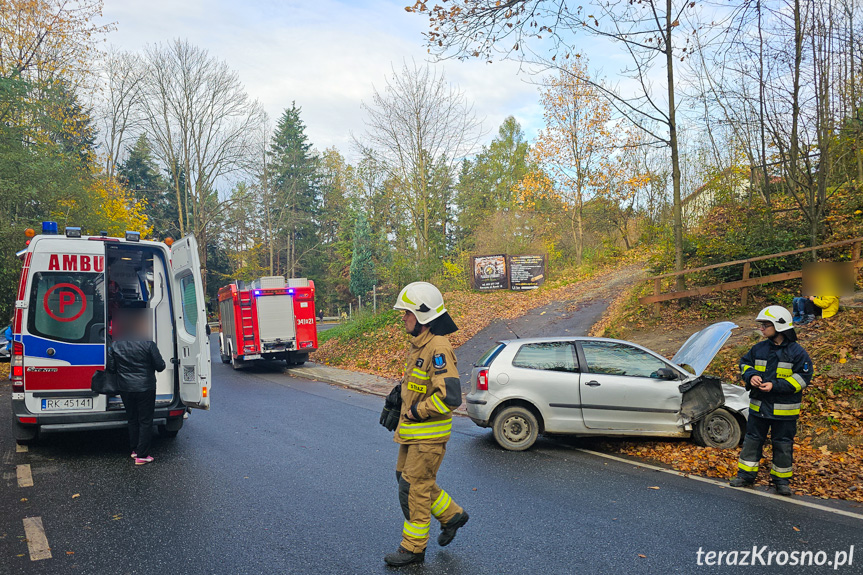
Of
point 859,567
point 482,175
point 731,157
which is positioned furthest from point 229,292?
point 482,175

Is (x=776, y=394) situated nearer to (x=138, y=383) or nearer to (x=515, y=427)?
(x=515, y=427)

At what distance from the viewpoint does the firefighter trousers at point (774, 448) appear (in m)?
5.43

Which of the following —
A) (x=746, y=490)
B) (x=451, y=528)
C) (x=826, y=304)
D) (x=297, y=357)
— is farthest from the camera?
(x=297, y=357)

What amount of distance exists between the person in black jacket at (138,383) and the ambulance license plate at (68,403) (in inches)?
19.6

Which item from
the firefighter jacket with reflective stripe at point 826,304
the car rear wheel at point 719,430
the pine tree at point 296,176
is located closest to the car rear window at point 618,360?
the car rear wheel at point 719,430

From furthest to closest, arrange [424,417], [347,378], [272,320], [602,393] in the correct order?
[272,320]
[347,378]
[602,393]
[424,417]

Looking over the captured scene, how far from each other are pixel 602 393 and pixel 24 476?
673 centimetres

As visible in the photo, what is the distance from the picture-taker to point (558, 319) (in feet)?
64.0

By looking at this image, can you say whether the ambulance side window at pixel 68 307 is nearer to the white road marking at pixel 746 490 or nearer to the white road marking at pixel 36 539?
the white road marking at pixel 36 539

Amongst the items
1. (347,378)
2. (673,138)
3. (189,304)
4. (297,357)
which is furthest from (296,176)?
(189,304)

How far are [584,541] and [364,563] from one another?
1687mm

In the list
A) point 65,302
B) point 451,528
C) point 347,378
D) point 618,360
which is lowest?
point 347,378

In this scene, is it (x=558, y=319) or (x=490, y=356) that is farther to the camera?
(x=558, y=319)

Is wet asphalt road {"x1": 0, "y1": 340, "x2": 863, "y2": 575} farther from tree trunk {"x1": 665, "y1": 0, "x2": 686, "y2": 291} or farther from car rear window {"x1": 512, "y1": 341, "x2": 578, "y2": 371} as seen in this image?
tree trunk {"x1": 665, "y1": 0, "x2": 686, "y2": 291}
